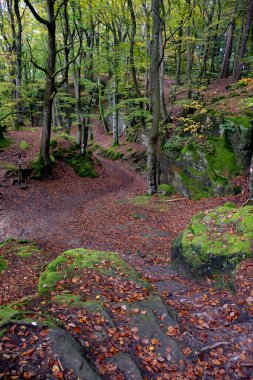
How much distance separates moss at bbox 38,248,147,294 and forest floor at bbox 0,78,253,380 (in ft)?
2.51

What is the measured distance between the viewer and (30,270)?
6.82 metres

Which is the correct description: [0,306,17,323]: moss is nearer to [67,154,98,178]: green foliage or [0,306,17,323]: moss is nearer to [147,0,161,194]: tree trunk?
[147,0,161,194]: tree trunk

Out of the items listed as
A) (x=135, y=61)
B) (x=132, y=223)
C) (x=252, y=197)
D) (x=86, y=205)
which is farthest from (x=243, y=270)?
(x=135, y=61)

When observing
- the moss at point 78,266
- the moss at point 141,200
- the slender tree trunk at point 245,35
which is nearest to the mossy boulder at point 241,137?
the moss at point 141,200

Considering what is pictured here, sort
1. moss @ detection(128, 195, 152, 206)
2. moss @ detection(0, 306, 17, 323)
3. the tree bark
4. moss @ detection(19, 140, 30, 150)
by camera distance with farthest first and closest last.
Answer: moss @ detection(19, 140, 30, 150)
the tree bark
moss @ detection(128, 195, 152, 206)
moss @ detection(0, 306, 17, 323)

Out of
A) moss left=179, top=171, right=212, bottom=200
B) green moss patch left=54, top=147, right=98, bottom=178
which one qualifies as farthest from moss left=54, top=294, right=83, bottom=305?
green moss patch left=54, top=147, right=98, bottom=178

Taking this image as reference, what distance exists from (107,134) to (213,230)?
24.9m

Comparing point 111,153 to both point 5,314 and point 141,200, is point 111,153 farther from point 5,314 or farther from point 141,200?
point 5,314

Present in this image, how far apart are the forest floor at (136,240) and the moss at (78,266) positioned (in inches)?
30.1

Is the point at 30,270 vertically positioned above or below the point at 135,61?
below

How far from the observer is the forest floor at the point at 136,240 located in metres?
3.80

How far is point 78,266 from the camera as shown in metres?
5.65

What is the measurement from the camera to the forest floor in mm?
3801

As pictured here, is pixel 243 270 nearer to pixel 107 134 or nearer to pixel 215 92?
pixel 215 92
